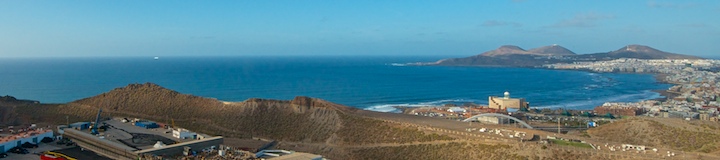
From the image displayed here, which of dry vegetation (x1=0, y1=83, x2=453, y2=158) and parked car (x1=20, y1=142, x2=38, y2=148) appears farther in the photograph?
dry vegetation (x1=0, y1=83, x2=453, y2=158)

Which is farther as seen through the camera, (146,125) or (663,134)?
(663,134)

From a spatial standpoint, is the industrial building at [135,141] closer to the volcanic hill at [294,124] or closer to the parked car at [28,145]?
the parked car at [28,145]

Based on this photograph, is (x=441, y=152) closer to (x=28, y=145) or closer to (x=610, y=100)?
(x=28, y=145)

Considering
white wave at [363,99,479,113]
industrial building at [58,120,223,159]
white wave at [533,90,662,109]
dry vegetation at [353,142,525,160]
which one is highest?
industrial building at [58,120,223,159]

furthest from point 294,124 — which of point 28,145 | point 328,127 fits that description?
point 28,145

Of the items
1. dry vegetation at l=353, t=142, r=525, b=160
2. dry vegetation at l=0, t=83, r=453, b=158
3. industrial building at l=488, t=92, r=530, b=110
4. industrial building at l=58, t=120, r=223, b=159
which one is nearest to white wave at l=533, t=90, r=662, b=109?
industrial building at l=488, t=92, r=530, b=110

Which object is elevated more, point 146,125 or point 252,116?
point 146,125

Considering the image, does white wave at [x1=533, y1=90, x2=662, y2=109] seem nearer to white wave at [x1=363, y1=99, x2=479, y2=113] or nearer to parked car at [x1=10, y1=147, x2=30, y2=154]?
white wave at [x1=363, y1=99, x2=479, y2=113]

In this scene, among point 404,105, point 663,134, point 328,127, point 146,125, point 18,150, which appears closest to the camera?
point 18,150

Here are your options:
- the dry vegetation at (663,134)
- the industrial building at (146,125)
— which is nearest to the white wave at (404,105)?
the dry vegetation at (663,134)

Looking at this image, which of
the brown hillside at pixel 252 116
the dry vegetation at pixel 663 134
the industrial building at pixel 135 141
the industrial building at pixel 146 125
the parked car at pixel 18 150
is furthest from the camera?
the brown hillside at pixel 252 116
